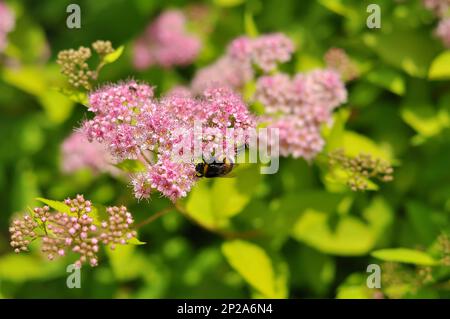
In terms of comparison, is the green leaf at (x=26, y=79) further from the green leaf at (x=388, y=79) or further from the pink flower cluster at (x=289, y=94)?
the green leaf at (x=388, y=79)

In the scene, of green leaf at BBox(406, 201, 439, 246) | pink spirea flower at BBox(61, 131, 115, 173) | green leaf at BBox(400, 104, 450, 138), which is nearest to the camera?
green leaf at BBox(406, 201, 439, 246)

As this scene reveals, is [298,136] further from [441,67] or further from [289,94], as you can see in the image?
[441,67]

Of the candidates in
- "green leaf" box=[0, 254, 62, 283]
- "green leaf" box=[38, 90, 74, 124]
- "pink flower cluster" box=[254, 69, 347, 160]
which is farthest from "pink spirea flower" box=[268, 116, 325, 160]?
"green leaf" box=[0, 254, 62, 283]

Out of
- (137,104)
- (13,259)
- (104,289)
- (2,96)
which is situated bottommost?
(104,289)

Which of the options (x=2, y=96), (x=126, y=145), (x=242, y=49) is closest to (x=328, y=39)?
(x=242, y=49)

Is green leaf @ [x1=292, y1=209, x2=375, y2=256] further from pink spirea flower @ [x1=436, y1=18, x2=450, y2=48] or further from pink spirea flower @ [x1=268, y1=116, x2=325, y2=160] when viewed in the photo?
pink spirea flower @ [x1=436, y1=18, x2=450, y2=48]
